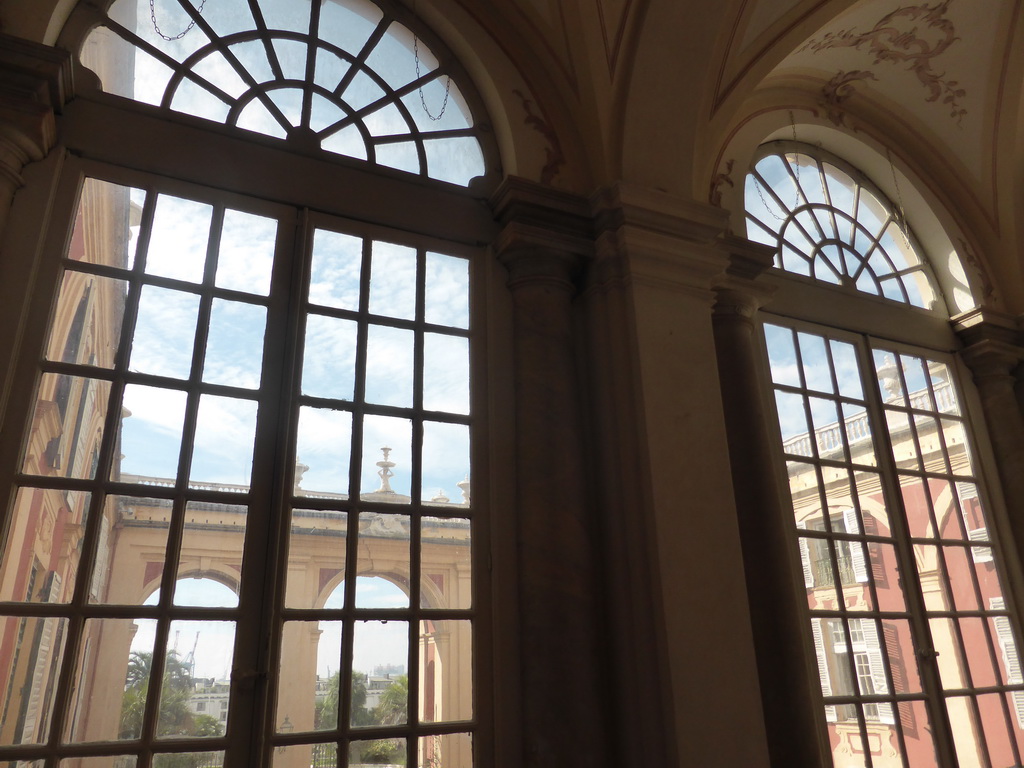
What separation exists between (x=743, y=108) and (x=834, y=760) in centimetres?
348

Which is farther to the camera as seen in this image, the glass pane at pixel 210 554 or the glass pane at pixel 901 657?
the glass pane at pixel 901 657

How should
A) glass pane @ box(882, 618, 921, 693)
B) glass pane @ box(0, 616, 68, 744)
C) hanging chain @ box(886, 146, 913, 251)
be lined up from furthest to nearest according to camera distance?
hanging chain @ box(886, 146, 913, 251), glass pane @ box(882, 618, 921, 693), glass pane @ box(0, 616, 68, 744)

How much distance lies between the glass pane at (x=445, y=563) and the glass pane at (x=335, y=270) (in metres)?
0.95

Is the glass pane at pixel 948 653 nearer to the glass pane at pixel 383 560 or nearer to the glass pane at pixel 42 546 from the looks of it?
the glass pane at pixel 383 560

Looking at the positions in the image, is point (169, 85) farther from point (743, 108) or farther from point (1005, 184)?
point (1005, 184)

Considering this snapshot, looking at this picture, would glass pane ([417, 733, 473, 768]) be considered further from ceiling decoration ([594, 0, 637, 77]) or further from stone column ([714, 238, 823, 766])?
ceiling decoration ([594, 0, 637, 77])

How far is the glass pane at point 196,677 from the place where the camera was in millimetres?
2486

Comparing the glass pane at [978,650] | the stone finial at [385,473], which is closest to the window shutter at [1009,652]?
the glass pane at [978,650]

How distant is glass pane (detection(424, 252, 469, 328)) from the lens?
11.2ft

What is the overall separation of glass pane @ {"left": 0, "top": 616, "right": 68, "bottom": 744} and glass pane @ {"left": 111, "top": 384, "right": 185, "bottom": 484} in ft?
1.66

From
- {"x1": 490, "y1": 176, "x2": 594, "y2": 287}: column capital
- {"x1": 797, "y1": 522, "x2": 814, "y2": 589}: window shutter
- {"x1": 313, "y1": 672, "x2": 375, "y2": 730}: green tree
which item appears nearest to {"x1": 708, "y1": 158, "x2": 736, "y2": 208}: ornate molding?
{"x1": 490, "y1": 176, "x2": 594, "y2": 287}: column capital

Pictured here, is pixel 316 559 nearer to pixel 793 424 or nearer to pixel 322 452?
pixel 322 452

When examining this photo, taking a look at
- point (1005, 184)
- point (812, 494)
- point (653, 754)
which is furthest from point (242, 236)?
point (1005, 184)

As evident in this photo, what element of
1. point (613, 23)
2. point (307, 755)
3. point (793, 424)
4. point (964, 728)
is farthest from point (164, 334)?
point (964, 728)
